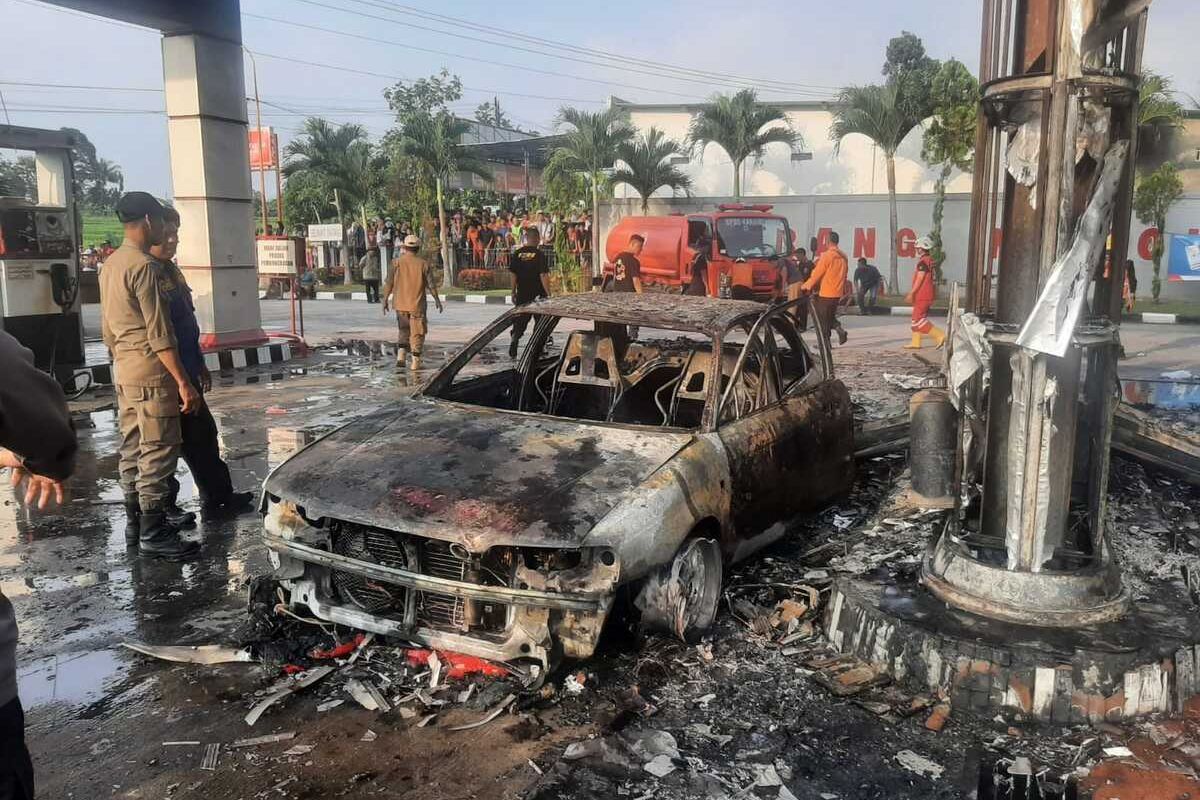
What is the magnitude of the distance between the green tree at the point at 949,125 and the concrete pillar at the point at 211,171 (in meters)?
18.1

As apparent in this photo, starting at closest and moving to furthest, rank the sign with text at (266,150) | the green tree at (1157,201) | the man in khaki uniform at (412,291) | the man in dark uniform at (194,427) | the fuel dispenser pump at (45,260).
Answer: the man in dark uniform at (194,427) < the fuel dispenser pump at (45,260) < the man in khaki uniform at (412,291) < the sign with text at (266,150) < the green tree at (1157,201)

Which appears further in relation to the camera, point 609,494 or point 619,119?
point 619,119

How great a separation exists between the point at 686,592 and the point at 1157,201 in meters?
22.6

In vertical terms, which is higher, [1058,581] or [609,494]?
[609,494]

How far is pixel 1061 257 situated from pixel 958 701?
1.75 meters

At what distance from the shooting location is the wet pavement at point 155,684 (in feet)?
10.3

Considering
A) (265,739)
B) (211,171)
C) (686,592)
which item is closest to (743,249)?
(211,171)

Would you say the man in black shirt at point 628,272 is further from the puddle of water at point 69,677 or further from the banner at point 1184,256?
the banner at point 1184,256

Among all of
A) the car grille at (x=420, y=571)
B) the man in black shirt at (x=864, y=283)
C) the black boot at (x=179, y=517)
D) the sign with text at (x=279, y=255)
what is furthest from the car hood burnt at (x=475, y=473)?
the man in black shirt at (x=864, y=283)

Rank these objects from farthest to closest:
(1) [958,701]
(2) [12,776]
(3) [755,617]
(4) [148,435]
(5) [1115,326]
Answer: (4) [148,435]
(3) [755,617]
(5) [1115,326]
(1) [958,701]
(2) [12,776]

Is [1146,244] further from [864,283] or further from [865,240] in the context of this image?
[864,283]

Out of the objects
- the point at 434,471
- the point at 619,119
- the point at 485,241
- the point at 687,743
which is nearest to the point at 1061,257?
the point at 687,743

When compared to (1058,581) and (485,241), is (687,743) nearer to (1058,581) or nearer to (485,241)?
(1058,581)

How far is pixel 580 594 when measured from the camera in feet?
11.5
